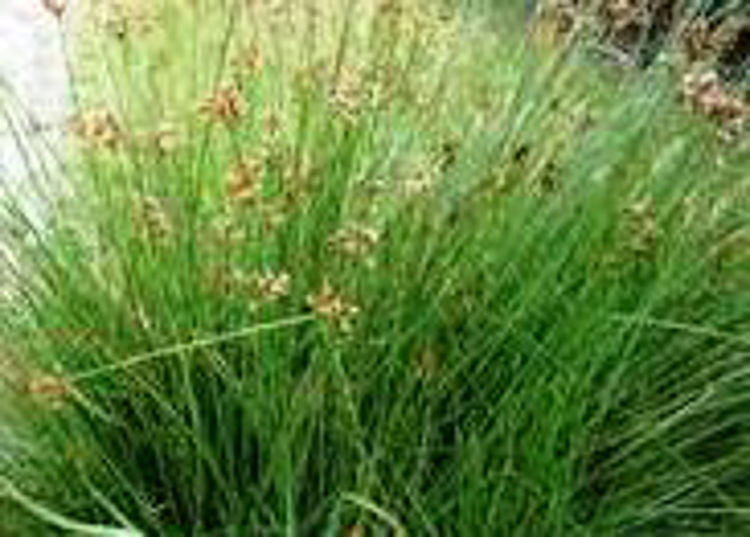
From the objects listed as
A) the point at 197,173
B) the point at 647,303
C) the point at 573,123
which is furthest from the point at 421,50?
the point at 647,303

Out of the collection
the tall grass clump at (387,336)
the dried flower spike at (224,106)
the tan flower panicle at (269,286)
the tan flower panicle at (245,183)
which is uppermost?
the dried flower spike at (224,106)

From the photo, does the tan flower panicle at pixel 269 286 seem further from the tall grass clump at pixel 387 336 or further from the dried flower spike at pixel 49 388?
the dried flower spike at pixel 49 388

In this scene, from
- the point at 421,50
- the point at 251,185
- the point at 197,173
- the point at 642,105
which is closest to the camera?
the point at 251,185

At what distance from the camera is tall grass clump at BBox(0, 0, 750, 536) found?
2217mm

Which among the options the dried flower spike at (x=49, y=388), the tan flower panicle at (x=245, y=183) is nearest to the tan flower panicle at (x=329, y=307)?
the tan flower panicle at (x=245, y=183)

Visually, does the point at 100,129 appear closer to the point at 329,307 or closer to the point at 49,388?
the point at 49,388

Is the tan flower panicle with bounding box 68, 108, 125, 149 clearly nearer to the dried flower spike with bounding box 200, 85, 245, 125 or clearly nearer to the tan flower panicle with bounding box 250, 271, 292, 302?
the dried flower spike with bounding box 200, 85, 245, 125

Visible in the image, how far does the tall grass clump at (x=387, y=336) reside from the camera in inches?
87.3

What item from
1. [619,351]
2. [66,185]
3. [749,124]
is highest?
[749,124]

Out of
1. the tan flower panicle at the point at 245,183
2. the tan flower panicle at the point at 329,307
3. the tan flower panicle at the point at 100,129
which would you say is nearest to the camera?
the tan flower panicle at the point at 329,307

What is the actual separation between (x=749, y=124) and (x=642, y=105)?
0.64ft

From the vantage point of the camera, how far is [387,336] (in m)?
2.28

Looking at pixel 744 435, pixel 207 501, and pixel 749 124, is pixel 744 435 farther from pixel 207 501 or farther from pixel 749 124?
pixel 207 501

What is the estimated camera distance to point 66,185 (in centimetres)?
313
